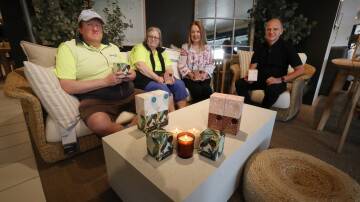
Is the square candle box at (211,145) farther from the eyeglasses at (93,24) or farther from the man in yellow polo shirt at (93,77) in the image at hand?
the eyeglasses at (93,24)

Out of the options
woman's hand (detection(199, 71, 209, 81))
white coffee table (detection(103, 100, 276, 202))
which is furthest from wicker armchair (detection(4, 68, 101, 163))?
woman's hand (detection(199, 71, 209, 81))

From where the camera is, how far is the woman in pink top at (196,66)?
88.2 inches

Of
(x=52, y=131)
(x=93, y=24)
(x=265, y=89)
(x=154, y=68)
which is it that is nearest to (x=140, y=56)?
(x=154, y=68)

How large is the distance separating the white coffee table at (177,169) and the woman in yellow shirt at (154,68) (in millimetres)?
722

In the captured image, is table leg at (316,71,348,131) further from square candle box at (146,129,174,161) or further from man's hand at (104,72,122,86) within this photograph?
man's hand at (104,72,122,86)

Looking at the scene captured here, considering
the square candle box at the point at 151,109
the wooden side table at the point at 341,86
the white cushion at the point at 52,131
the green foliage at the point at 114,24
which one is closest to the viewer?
the square candle box at the point at 151,109

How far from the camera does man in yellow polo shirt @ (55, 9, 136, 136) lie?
1.34 meters

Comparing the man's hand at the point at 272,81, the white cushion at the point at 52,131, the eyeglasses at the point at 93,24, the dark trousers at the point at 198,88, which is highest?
the eyeglasses at the point at 93,24

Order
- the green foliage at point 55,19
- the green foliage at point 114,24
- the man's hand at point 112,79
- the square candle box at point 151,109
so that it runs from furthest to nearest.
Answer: the green foliage at point 114,24
the green foliage at point 55,19
the man's hand at point 112,79
the square candle box at point 151,109

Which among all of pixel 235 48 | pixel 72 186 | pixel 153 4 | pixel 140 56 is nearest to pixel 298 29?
pixel 235 48

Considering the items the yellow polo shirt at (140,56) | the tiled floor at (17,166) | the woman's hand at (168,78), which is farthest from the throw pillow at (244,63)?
the tiled floor at (17,166)

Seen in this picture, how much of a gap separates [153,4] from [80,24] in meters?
1.70

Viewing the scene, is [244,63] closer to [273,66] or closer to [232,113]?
[273,66]

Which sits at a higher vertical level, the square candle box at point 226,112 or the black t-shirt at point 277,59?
the black t-shirt at point 277,59
